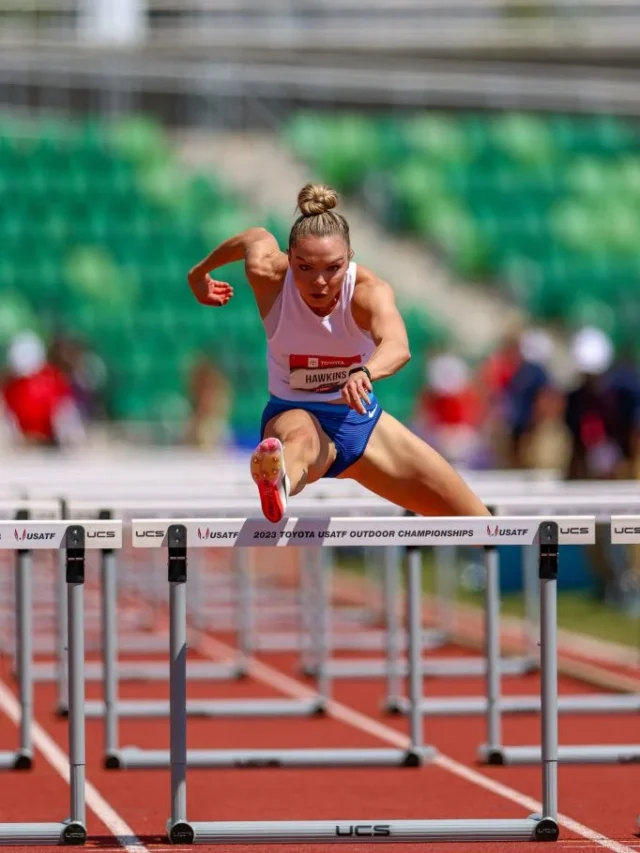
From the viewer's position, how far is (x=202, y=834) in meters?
5.88

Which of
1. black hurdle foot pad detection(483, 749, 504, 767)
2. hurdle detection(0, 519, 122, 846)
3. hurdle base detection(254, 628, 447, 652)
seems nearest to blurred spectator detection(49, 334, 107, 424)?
hurdle base detection(254, 628, 447, 652)

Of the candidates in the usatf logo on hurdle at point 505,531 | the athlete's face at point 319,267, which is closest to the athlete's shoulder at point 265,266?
the athlete's face at point 319,267

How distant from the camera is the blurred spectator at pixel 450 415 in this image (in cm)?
1787

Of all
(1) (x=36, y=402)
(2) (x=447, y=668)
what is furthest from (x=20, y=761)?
(1) (x=36, y=402)

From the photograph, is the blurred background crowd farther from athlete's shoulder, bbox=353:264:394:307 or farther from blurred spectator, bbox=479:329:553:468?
athlete's shoulder, bbox=353:264:394:307

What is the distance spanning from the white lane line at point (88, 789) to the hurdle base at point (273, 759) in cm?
29

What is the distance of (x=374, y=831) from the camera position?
5.97 metres

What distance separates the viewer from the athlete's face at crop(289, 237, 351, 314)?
6.02 m

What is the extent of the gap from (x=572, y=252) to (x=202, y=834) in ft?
67.6

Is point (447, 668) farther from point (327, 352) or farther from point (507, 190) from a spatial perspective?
point (507, 190)

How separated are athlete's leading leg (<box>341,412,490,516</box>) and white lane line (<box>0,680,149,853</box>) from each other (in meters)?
1.46

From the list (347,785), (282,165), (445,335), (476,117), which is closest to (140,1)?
(282,165)

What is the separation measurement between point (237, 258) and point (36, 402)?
11381 mm

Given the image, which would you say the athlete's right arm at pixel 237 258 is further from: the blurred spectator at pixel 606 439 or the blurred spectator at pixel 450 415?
the blurred spectator at pixel 450 415
